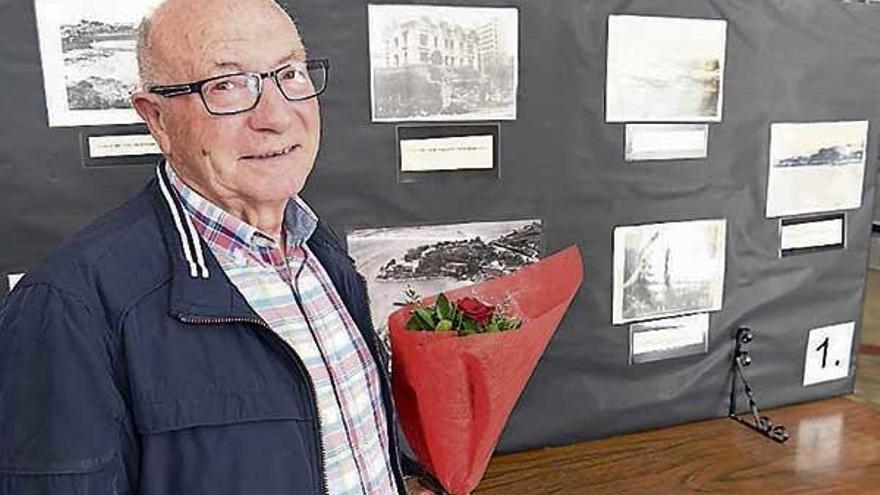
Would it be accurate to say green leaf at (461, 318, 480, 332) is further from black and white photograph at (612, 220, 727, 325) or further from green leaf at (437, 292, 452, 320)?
black and white photograph at (612, 220, 727, 325)

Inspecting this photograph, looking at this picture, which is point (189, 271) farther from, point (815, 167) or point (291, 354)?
point (815, 167)

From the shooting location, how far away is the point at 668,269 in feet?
4.79

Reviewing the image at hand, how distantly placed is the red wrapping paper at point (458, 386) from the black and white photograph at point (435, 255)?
0.77 feet

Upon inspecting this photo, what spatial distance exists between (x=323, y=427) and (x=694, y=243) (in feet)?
3.11

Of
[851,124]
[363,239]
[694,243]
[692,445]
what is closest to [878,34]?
[851,124]

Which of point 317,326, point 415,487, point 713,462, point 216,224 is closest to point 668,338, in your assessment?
point 713,462

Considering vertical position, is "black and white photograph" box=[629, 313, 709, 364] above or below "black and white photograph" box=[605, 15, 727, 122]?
below

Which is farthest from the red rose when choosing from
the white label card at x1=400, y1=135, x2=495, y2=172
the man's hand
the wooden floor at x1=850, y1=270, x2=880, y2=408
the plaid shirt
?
the wooden floor at x1=850, y1=270, x2=880, y2=408

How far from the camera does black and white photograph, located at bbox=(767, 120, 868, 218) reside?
151cm

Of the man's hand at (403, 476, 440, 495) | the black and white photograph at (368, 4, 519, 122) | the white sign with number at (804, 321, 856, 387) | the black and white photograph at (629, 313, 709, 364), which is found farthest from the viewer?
the white sign with number at (804, 321, 856, 387)

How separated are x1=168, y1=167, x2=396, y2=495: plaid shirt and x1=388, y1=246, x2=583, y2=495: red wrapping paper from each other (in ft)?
0.21

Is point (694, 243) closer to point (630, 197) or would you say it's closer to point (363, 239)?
point (630, 197)

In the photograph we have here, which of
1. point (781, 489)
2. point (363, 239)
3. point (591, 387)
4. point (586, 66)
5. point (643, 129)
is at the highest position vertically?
point (586, 66)

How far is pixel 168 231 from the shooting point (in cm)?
71
